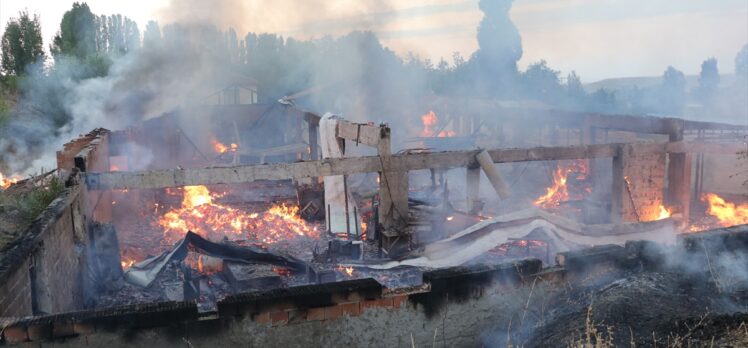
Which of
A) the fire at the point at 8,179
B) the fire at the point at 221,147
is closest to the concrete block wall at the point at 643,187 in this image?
the fire at the point at 8,179

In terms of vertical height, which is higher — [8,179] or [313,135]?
[313,135]

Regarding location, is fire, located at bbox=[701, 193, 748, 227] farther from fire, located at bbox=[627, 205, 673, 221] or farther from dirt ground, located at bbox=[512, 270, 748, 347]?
dirt ground, located at bbox=[512, 270, 748, 347]

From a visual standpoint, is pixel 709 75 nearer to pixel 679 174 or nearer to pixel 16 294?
pixel 679 174

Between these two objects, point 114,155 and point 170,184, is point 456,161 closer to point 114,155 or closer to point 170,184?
point 170,184

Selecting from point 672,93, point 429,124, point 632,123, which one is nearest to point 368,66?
point 429,124

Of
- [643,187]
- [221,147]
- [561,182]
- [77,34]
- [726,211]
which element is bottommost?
[726,211]

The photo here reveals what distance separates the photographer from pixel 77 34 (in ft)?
165

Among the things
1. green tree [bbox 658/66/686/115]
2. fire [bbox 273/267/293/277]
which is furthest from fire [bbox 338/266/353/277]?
green tree [bbox 658/66/686/115]

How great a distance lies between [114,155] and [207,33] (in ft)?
81.8

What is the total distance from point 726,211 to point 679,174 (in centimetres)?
430

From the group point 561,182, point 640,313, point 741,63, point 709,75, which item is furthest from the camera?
point 709,75

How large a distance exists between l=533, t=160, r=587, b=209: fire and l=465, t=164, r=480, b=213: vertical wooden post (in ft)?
20.7

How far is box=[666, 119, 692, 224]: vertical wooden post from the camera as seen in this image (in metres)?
15.4

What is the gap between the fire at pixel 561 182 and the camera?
20095 mm
